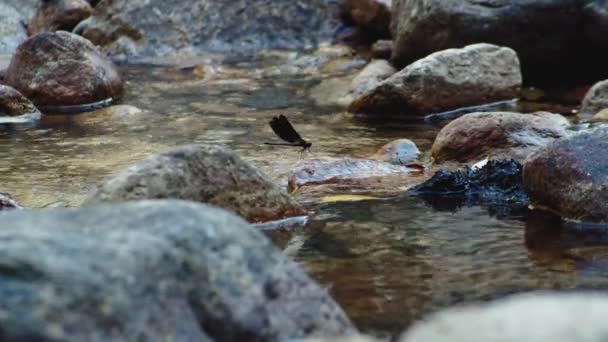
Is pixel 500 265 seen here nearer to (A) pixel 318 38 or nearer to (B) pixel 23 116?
(B) pixel 23 116

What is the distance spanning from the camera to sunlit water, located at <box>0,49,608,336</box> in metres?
3.75

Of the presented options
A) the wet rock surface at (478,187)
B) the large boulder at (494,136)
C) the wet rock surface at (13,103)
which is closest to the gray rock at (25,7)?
the wet rock surface at (13,103)

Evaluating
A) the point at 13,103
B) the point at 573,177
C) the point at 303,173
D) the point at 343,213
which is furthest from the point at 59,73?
the point at 573,177

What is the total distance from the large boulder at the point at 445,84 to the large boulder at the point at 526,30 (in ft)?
3.10

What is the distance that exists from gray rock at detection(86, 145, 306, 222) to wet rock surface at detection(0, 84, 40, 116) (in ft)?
16.0

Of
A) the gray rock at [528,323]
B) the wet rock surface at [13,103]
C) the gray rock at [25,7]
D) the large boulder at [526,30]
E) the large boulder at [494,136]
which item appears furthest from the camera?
the gray rock at [25,7]

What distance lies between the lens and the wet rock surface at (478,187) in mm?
5398

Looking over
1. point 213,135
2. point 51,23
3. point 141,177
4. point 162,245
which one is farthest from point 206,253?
point 51,23

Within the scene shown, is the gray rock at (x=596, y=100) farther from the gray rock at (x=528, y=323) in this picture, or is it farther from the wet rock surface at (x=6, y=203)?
the gray rock at (x=528, y=323)

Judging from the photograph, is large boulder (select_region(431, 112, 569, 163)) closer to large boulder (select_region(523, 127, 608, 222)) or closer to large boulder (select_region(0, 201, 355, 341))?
large boulder (select_region(523, 127, 608, 222))

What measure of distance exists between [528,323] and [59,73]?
27.4 ft

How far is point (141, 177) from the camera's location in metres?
3.79

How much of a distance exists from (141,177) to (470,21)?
6.95 m

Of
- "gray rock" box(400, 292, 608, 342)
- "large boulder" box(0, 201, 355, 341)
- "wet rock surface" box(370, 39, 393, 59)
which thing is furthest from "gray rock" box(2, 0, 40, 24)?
"gray rock" box(400, 292, 608, 342)
